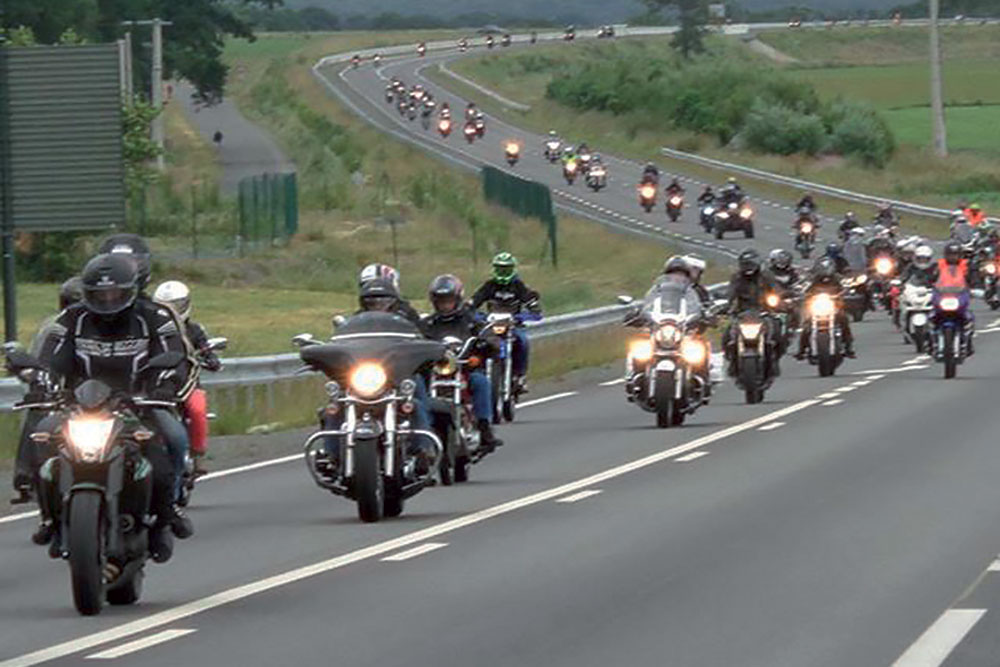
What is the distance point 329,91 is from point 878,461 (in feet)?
409

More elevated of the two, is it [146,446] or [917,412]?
[146,446]

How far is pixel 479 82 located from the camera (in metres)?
167

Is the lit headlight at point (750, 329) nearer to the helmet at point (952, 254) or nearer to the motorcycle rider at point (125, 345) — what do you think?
the helmet at point (952, 254)

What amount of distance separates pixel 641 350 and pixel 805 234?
4238cm

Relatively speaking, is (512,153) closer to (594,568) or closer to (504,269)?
(504,269)

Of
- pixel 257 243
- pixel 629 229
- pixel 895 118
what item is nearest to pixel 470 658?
pixel 257 243

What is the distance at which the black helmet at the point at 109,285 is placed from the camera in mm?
13711

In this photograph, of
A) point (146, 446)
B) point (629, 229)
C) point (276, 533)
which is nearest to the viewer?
point (146, 446)

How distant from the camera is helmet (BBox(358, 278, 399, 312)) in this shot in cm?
1897

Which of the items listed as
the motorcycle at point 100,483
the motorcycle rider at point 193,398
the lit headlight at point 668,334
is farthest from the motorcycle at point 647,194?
the motorcycle at point 100,483

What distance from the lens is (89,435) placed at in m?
13.3

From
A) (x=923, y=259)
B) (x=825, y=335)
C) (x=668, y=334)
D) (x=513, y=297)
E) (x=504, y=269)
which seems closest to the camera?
(x=668, y=334)

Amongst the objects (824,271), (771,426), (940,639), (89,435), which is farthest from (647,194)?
(940,639)

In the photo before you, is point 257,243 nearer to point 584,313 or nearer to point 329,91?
point 584,313
